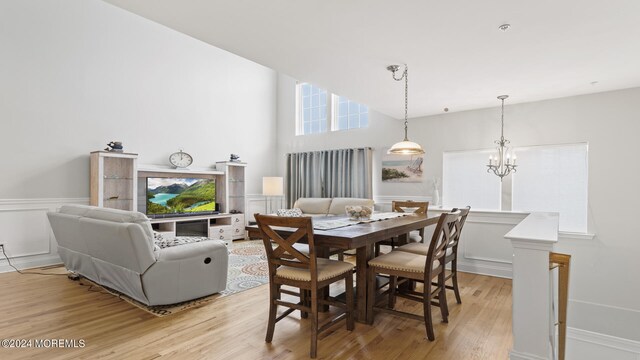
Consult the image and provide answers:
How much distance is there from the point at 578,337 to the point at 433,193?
98.4 inches

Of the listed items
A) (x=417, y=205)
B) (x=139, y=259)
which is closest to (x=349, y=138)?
(x=417, y=205)

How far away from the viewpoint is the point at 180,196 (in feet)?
19.2

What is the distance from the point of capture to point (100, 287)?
3.58 meters

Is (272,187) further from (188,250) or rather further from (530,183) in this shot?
(530,183)

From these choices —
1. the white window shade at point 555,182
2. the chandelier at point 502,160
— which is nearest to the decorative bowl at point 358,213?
the chandelier at point 502,160

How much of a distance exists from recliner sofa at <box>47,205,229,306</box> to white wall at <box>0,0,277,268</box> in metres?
1.40

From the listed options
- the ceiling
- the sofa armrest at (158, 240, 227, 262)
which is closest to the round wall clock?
the sofa armrest at (158, 240, 227, 262)

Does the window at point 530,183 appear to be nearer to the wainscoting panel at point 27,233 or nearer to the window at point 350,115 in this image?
the window at point 350,115

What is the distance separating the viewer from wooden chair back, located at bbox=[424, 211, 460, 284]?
8.01 feet

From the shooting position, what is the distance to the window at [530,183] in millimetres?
4293

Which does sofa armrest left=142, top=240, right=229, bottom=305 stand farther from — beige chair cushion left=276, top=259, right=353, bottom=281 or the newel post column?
the newel post column

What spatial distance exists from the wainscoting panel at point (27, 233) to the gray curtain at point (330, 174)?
4.14m

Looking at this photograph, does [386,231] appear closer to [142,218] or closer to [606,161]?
[142,218]

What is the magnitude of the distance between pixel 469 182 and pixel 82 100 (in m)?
6.01
